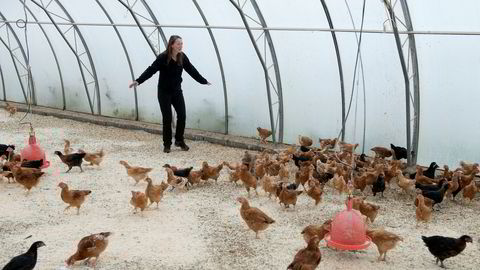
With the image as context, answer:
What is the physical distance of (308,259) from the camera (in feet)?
16.7

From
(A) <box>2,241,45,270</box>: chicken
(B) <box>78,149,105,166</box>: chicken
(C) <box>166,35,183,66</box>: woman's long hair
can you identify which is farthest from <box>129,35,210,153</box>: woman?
(A) <box>2,241,45,270</box>: chicken

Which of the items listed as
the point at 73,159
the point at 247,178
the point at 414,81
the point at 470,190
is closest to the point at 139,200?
the point at 247,178

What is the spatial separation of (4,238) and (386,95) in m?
6.85

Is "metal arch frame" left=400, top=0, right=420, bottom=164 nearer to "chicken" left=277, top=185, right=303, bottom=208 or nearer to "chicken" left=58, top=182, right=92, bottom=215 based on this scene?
"chicken" left=277, top=185, right=303, bottom=208

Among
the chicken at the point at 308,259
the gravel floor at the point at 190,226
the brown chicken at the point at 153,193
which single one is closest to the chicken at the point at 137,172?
the gravel floor at the point at 190,226

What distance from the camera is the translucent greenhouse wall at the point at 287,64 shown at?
29.8 ft

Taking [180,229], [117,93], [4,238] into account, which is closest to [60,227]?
[4,238]

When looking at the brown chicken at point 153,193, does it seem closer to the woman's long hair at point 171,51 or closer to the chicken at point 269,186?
the chicken at point 269,186

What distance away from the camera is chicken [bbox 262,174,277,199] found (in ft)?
25.4

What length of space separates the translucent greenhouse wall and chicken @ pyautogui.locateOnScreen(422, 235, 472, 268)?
200 centimetres

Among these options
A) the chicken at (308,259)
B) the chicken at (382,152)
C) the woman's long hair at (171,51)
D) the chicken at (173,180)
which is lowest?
the chicken at (308,259)

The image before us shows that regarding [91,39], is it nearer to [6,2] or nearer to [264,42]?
[6,2]

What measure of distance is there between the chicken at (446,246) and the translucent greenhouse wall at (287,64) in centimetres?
200

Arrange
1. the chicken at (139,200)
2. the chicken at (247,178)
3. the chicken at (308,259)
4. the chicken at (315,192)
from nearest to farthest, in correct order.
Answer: the chicken at (308,259)
the chicken at (139,200)
the chicken at (315,192)
the chicken at (247,178)
